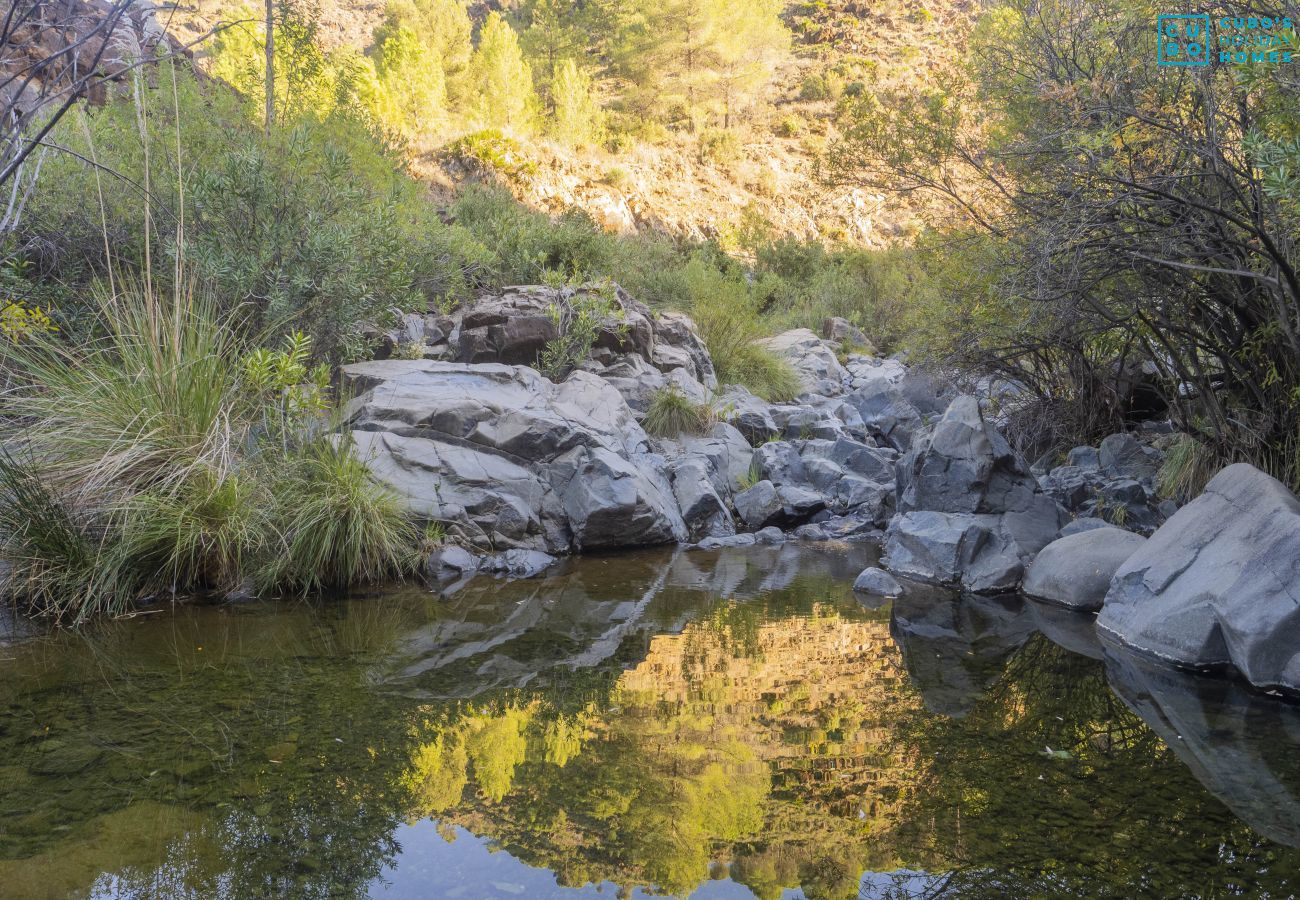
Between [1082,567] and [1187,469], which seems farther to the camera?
[1187,469]

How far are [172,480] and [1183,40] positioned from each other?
614 cm

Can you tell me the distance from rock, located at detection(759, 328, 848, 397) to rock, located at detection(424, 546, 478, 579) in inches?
283

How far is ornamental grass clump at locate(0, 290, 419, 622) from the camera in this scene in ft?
16.8

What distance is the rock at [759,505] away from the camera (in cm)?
833

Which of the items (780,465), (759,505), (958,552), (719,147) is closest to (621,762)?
(958,552)

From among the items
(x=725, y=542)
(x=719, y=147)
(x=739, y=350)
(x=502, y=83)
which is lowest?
(x=725, y=542)

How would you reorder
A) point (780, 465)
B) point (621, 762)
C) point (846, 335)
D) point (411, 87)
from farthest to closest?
point (411, 87) < point (846, 335) < point (780, 465) < point (621, 762)

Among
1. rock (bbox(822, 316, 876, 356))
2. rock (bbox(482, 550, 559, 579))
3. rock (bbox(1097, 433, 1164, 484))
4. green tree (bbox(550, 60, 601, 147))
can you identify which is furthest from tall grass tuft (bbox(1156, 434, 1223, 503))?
green tree (bbox(550, 60, 601, 147))

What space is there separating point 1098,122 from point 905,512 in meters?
3.26

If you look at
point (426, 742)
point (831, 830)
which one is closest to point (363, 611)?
point (426, 742)

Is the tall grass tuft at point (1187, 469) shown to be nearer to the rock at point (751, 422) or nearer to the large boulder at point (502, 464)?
the large boulder at point (502, 464)

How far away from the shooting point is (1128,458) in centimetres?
785

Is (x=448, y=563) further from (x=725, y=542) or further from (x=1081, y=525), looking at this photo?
(x=1081, y=525)

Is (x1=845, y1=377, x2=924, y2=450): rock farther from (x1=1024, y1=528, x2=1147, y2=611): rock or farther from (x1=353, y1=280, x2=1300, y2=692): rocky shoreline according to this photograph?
(x1=1024, y1=528, x2=1147, y2=611): rock
